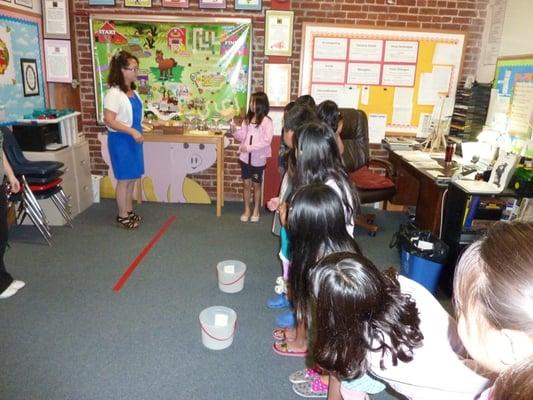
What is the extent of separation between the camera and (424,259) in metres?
2.69

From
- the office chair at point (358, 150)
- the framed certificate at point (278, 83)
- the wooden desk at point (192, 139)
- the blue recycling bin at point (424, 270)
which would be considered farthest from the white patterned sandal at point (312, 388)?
the framed certificate at point (278, 83)

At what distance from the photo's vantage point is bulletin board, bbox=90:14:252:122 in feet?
13.1

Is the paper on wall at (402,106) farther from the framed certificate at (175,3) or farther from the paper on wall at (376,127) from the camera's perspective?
the framed certificate at (175,3)

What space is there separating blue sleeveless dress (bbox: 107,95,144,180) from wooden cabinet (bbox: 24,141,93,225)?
0.49 meters

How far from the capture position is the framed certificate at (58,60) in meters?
3.93

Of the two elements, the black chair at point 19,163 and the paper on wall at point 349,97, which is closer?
the black chair at point 19,163

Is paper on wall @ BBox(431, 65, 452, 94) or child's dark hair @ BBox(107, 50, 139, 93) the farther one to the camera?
paper on wall @ BBox(431, 65, 452, 94)

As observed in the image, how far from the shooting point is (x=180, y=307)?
249cm

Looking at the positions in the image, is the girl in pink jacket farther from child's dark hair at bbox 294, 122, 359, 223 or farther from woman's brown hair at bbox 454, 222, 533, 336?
woman's brown hair at bbox 454, 222, 533, 336

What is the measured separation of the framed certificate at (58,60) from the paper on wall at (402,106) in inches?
131

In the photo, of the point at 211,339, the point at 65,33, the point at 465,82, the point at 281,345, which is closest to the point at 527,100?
the point at 465,82

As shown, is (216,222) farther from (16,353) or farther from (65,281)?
(16,353)

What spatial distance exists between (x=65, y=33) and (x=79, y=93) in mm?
597

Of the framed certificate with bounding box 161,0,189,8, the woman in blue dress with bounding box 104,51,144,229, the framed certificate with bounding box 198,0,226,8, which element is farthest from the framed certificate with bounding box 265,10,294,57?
the woman in blue dress with bounding box 104,51,144,229
